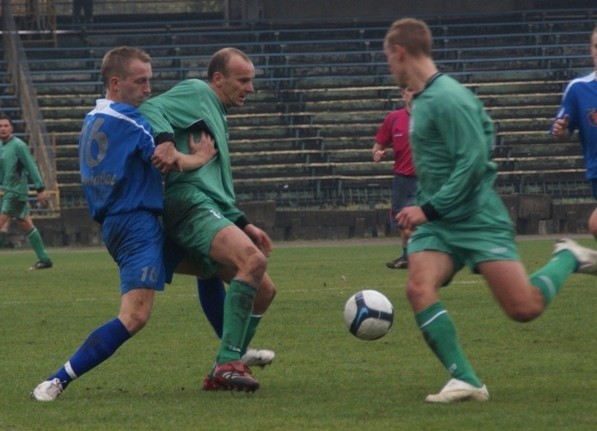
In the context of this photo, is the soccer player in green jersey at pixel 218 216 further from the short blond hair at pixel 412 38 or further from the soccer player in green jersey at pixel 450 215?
the short blond hair at pixel 412 38

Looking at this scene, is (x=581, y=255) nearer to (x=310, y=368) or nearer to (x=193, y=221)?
(x=310, y=368)

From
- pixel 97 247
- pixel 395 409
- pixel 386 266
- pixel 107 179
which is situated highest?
pixel 107 179

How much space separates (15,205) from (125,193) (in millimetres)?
12696

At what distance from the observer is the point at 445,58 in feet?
108

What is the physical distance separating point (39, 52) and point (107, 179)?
26.4 meters

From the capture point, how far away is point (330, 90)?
Answer: 31.7 meters

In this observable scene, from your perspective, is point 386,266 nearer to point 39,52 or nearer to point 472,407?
point 472,407

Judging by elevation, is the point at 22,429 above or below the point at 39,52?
above

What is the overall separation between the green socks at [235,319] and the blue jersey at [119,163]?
0.60 m

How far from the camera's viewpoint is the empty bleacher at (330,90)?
94.4ft

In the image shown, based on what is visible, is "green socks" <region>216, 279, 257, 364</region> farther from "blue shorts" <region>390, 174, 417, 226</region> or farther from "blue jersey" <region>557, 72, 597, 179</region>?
"blue shorts" <region>390, 174, 417, 226</region>

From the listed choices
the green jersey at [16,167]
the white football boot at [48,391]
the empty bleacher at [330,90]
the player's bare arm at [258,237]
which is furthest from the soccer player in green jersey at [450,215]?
the empty bleacher at [330,90]

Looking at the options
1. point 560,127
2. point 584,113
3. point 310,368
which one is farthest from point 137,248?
point 584,113

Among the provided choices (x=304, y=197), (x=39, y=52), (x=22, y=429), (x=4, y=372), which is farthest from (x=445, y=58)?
(x=22, y=429)
